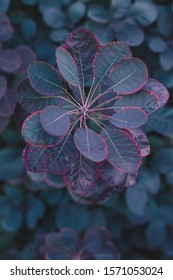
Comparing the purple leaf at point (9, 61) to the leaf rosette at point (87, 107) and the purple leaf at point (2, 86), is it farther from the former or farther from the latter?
the leaf rosette at point (87, 107)

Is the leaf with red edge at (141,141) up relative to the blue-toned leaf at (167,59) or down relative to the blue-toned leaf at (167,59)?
down

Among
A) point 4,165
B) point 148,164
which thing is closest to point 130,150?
point 148,164

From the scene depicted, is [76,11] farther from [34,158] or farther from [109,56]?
[34,158]

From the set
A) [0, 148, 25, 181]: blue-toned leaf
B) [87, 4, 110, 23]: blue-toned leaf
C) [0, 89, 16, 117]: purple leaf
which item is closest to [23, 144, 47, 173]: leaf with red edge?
[0, 89, 16, 117]: purple leaf

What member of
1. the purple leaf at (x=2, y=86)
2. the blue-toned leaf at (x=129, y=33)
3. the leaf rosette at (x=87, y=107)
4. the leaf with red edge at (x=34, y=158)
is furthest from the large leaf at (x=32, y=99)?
the blue-toned leaf at (x=129, y=33)

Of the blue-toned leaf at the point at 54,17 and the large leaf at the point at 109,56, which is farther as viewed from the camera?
the blue-toned leaf at the point at 54,17

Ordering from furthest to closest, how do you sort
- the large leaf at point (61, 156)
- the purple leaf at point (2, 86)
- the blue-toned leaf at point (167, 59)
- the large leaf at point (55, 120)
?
the blue-toned leaf at point (167, 59)
the purple leaf at point (2, 86)
the large leaf at point (61, 156)
the large leaf at point (55, 120)
